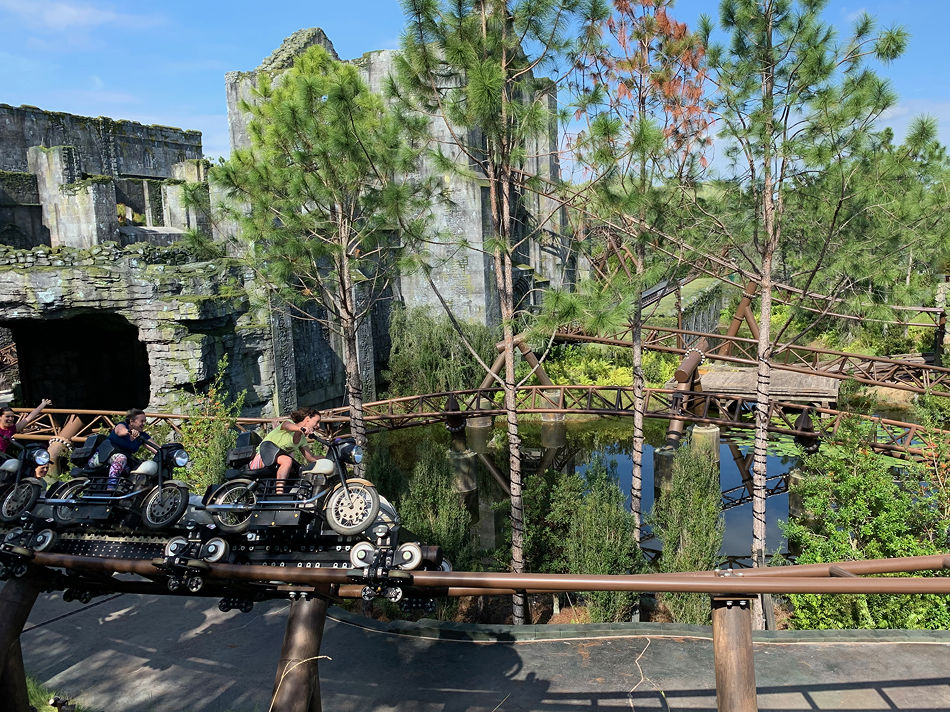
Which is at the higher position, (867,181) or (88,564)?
(867,181)

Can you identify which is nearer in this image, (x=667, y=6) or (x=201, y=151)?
(x=667, y=6)

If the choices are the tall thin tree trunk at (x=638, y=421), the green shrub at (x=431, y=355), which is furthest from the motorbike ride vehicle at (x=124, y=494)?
the green shrub at (x=431, y=355)

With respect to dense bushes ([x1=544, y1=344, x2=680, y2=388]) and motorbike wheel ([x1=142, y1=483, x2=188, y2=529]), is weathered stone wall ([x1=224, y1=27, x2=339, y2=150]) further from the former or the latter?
motorbike wheel ([x1=142, y1=483, x2=188, y2=529])

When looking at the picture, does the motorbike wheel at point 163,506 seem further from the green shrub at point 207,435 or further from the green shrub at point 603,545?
the green shrub at point 603,545

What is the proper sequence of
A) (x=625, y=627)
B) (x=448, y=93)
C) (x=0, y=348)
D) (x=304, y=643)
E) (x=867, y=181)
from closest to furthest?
(x=304, y=643) < (x=625, y=627) < (x=867, y=181) < (x=448, y=93) < (x=0, y=348)

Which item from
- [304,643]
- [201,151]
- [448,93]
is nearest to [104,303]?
[448,93]

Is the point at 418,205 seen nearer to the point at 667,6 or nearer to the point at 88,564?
the point at 667,6

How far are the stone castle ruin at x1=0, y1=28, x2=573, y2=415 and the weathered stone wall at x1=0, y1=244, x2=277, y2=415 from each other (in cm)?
3

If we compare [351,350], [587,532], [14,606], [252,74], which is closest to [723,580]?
[14,606]

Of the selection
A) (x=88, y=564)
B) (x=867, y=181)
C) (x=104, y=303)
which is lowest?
(x=88, y=564)

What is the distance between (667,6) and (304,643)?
10.9m

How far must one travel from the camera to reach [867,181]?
862 cm

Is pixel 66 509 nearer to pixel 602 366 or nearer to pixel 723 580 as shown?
pixel 723 580

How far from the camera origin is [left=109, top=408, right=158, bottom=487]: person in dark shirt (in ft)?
17.4
